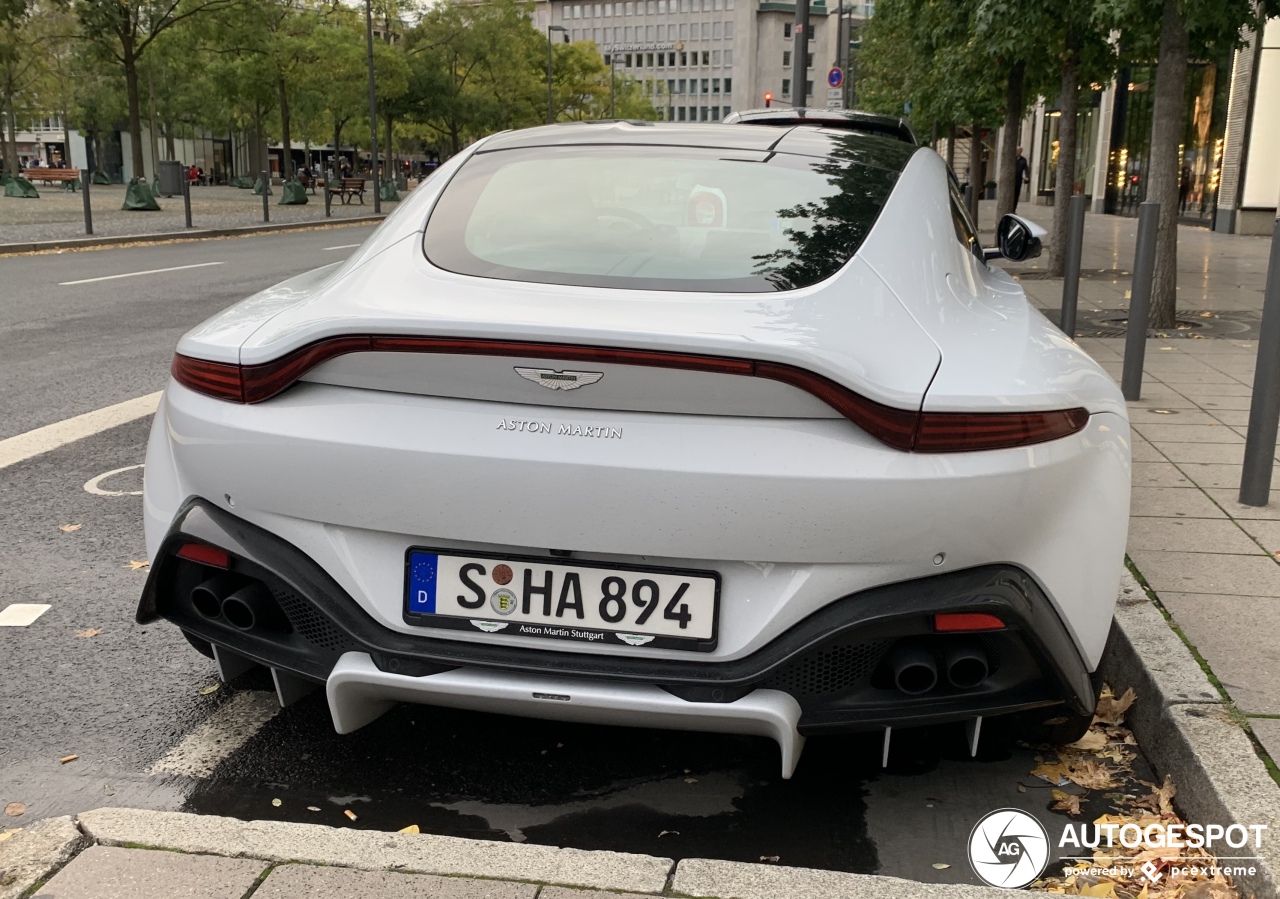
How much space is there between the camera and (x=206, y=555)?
268 centimetres

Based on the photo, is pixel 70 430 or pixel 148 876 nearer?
pixel 148 876

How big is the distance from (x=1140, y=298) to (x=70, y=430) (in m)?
5.57

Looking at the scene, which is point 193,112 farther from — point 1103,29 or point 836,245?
point 836,245

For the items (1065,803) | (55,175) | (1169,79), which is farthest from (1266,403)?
(55,175)

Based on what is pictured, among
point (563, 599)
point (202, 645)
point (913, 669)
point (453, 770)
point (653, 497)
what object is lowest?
point (453, 770)

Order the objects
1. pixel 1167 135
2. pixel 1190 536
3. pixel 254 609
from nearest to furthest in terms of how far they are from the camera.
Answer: pixel 254 609, pixel 1190 536, pixel 1167 135

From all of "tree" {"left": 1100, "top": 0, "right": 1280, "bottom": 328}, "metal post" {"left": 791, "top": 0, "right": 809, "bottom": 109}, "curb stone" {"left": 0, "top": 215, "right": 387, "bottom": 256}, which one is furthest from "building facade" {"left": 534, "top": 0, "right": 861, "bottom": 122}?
"tree" {"left": 1100, "top": 0, "right": 1280, "bottom": 328}

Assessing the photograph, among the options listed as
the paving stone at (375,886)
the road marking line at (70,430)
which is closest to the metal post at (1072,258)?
the road marking line at (70,430)

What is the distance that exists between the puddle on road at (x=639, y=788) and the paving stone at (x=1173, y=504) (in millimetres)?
2013

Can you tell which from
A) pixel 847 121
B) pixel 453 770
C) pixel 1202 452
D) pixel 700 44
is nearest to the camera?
pixel 453 770

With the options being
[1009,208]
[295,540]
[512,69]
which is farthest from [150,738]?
[512,69]

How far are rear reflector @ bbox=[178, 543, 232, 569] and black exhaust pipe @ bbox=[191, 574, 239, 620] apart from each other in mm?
63

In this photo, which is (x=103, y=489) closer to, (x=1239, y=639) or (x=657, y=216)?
(x=657, y=216)

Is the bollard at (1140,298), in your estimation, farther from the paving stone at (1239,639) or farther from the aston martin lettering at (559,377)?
the aston martin lettering at (559,377)
